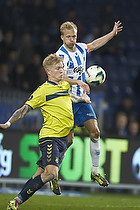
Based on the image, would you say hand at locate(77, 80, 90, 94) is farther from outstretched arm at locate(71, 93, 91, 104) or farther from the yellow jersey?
outstretched arm at locate(71, 93, 91, 104)

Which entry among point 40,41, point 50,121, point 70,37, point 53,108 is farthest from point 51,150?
point 40,41

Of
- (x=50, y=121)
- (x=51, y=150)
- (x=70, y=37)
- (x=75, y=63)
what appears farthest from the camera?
(x=75, y=63)

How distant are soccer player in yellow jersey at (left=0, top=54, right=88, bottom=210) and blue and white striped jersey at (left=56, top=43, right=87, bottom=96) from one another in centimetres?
72

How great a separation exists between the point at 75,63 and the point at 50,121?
1247 millimetres

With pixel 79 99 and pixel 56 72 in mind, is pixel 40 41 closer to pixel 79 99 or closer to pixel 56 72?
pixel 79 99

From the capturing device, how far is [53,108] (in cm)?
672

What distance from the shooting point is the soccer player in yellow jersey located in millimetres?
6551

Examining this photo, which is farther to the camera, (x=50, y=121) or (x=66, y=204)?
(x=66, y=204)

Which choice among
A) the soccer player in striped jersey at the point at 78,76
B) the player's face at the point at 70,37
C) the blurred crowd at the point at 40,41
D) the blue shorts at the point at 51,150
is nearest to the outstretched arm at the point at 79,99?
the soccer player in striped jersey at the point at 78,76

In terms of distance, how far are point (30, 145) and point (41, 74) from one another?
2453mm

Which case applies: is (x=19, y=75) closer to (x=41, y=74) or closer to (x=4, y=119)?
(x=41, y=74)

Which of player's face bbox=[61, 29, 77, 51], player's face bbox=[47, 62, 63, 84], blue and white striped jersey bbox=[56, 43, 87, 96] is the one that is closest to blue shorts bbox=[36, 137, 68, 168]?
player's face bbox=[47, 62, 63, 84]

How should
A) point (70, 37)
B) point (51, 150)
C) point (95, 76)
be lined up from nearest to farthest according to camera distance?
point (51, 150)
point (70, 37)
point (95, 76)

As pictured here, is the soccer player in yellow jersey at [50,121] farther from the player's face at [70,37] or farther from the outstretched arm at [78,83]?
the player's face at [70,37]
